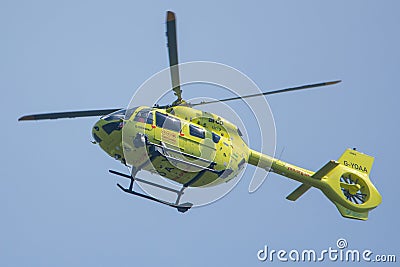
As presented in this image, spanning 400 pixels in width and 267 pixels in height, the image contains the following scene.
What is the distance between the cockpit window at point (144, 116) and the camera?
13391 millimetres

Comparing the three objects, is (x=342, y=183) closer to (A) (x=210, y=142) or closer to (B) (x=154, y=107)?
(A) (x=210, y=142)

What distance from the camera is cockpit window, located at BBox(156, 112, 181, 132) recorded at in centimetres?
1357

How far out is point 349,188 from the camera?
16891 millimetres

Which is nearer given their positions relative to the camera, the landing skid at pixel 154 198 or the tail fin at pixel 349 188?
the landing skid at pixel 154 198

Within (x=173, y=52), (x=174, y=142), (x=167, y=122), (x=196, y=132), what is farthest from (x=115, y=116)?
(x=173, y=52)

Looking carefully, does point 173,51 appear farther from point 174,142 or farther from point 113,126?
point 174,142

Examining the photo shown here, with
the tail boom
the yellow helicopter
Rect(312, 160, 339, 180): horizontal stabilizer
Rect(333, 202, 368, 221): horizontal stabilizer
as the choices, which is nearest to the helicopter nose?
the yellow helicopter

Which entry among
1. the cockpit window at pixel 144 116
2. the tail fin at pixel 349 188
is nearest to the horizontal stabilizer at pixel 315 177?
the tail fin at pixel 349 188

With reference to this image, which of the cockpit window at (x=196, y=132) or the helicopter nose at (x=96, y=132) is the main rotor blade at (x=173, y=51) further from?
the helicopter nose at (x=96, y=132)

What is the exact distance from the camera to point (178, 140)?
13.6 m

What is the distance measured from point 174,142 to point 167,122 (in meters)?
0.45

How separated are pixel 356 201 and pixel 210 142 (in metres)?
4.96

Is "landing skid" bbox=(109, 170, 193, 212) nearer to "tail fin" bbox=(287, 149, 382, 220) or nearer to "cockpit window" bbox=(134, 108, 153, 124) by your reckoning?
"cockpit window" bbox=(134, 108, 153, 124)

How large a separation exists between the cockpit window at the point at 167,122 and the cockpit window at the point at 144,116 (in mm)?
155
